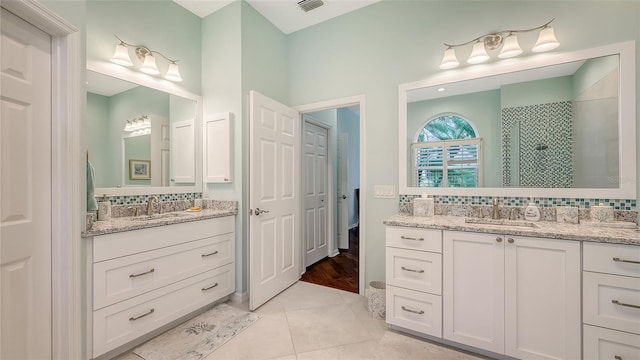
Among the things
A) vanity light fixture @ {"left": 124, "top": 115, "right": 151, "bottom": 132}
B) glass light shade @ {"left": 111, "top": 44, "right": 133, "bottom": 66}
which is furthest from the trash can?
glass light shade @ {"left": 111, "top": 44, "right": 133, "bottom": 66}

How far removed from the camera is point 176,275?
6.47ft

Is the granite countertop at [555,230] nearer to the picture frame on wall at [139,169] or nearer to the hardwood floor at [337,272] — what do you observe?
the hardwood floor at [337,272]

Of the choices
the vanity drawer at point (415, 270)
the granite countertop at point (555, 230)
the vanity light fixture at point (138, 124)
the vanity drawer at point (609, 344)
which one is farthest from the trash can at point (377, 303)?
the vanity light fixture at point (138, 124)

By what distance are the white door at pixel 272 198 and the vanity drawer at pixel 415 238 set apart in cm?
118

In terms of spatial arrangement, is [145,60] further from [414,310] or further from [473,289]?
[473,289]

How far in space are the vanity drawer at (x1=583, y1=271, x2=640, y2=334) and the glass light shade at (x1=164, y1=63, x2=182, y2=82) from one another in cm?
347

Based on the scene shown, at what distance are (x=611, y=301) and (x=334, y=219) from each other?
3033mm

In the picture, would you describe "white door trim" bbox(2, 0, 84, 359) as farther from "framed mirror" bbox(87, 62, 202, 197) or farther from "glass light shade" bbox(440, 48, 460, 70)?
"glass light shade" bbox(440, 48, 460, 70)

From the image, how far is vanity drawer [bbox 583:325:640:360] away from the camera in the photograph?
1.29 metres

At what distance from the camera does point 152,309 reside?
1.81 metres

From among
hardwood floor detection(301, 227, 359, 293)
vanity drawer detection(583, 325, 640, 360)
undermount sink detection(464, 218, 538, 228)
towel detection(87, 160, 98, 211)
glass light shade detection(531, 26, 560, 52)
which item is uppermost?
glass light shade detection(531, 26, 560, 52)

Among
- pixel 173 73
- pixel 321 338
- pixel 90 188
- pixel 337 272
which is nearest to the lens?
pixel 90 188

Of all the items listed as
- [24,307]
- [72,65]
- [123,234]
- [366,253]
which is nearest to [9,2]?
[72,65]

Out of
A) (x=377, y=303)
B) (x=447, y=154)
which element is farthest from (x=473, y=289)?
(x=447, y=154)
